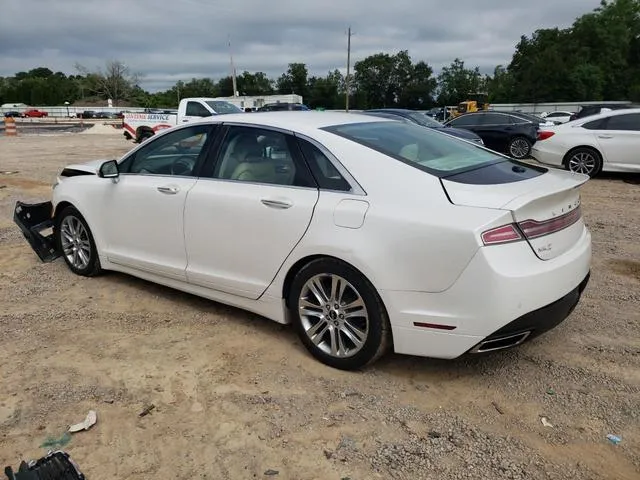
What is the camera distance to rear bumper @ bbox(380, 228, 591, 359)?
9.73 feet

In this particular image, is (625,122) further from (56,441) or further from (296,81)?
(296,81)

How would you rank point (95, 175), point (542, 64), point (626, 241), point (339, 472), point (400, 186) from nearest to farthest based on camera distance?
point (339, 472)
point (400, 186)
point (95, 175)
point (626, 241)
point (542, 64)

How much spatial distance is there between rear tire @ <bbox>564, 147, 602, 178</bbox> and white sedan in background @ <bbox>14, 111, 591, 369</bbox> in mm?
8159

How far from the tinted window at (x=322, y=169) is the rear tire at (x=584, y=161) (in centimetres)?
908

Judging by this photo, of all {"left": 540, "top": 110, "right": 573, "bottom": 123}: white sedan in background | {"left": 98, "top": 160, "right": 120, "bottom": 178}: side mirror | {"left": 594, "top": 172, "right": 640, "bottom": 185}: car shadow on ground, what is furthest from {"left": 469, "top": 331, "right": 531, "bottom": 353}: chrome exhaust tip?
{"left": 540, "top": 110, "right": 573, "bottom": 123}: white sedan in background

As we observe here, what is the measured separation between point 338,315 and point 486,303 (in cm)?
93

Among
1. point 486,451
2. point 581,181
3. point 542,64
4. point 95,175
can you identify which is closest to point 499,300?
point 486,451

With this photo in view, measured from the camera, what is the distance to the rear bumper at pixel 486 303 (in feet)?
9.73

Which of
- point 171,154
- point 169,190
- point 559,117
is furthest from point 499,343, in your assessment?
point 559,117

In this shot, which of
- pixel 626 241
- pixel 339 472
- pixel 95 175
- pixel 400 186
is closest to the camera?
pixel 339 472

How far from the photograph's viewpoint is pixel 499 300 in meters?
2.96

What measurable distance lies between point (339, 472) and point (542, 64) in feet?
267

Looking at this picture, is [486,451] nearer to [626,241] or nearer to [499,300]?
[499,300]

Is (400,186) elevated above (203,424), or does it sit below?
above
